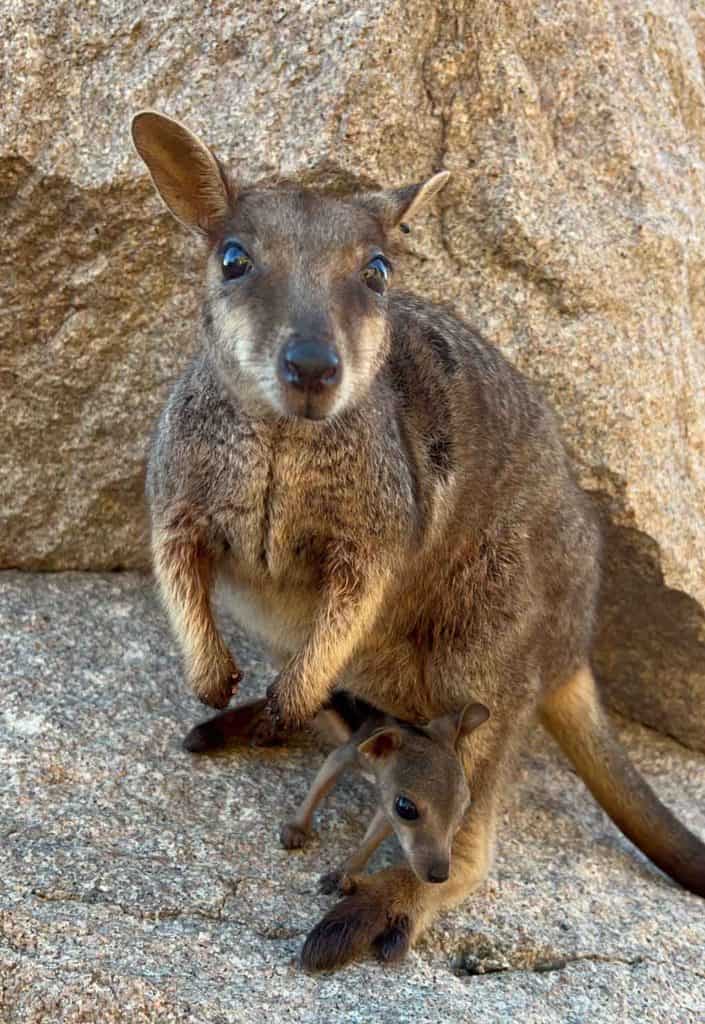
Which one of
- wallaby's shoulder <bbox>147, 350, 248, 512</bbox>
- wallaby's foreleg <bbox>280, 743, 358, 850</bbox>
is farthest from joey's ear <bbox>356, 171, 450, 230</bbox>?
wallaby's foreleg <bbox>280, 743, 358, 850</bbox>

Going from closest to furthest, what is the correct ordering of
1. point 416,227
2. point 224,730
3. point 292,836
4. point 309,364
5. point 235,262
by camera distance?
point 309,364 → point 235,262 → point 292,836 → point 224,730 → point 416,227

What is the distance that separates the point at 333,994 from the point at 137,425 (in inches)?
82.3

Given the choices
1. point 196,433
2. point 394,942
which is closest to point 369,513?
point 196,433

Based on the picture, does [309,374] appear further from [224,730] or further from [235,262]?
[224,730]

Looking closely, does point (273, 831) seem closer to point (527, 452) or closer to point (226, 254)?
point (527, 452)

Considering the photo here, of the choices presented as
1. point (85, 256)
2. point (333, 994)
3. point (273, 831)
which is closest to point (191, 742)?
point (273, 831)

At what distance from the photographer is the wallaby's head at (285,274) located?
108 inches

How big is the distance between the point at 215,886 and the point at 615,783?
1.32 metres

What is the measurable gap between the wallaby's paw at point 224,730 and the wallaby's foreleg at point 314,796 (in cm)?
31

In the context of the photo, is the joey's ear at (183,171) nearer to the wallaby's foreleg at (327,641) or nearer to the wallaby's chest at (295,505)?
the wallaby's chest at (295,505)

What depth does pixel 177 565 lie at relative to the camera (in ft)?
10.6

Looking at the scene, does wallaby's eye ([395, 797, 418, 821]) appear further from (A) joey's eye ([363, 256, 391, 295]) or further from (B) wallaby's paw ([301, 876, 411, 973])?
(A) joey's eye ([363, 256, 391, 295])

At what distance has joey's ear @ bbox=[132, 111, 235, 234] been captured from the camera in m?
3.00

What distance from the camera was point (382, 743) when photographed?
3.25 m
